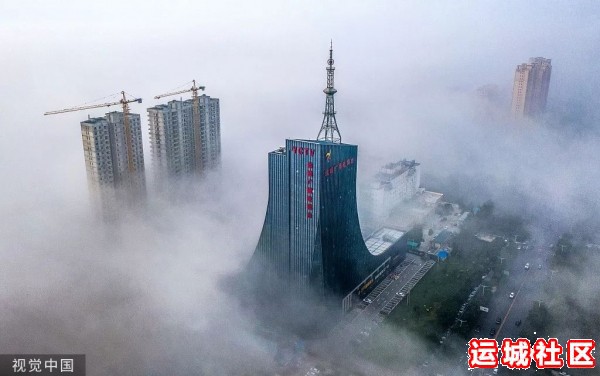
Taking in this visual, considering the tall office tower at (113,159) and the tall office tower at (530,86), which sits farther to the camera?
the tall office tower at (530,86)

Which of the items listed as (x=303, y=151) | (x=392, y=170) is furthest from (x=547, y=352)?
(x=392, y=170)

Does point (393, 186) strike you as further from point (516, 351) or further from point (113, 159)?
point (516, 351)

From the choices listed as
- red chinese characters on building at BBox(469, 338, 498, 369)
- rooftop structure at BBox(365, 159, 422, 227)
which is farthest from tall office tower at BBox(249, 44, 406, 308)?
rooftop structure at BBox(365, 159, 422, 227)

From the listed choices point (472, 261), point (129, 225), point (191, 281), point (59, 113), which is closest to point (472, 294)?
point (472, 261)

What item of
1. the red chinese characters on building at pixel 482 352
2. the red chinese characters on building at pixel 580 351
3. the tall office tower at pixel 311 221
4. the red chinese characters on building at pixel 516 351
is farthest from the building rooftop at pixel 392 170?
the red chinese characters on building at pixel 482 352

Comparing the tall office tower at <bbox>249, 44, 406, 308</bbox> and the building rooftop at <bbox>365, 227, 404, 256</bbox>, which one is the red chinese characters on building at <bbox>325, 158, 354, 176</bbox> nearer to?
the tall office tower at <bbox>249, 44, 406, 308</bbox>

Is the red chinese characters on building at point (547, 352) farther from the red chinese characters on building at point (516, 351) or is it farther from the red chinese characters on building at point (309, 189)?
the red chinese characters on building at point (309, 189)
